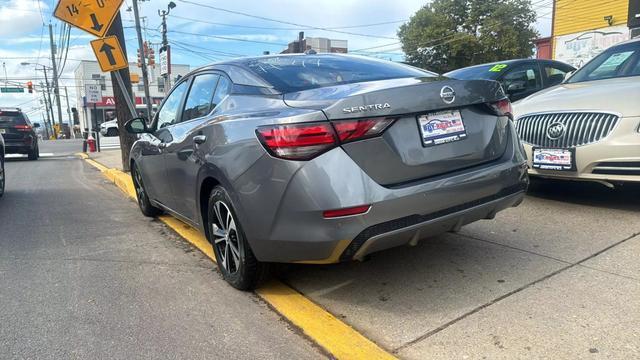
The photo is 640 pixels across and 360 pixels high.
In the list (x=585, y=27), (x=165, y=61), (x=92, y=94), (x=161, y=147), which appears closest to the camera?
(x=161, y=147)

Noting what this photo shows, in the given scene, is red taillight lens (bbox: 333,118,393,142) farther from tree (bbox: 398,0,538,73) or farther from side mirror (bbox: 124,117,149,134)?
tree (bbox: 398,0,538,73)

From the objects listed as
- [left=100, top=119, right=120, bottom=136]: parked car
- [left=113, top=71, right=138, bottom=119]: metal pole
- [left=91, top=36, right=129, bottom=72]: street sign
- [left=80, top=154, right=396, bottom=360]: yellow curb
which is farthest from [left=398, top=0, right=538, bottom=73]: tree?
[left=80, top=154, right=396, bottom=360]: yellow curb

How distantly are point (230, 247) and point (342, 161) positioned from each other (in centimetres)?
120

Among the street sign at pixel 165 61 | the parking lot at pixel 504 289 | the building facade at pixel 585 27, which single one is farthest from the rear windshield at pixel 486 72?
the building facade at pixel 585 27

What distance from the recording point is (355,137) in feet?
9.00

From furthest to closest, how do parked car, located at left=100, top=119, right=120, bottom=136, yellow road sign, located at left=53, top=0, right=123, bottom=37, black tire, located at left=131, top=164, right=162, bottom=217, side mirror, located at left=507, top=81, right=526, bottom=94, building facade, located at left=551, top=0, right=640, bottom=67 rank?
building facade, located at left=551, top=0, right=640, bottom=67
parked car, located at left=100, top=119, right=120, bottom=136
yellow road sign, located at left=53, top=0, right=123, bottom=37
side mirror, located at left=507, top=81, right=526, bottom=94
black tire, located at left=131, top=164, right=162, bottom=217

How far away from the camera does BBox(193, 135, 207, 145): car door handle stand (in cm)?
355

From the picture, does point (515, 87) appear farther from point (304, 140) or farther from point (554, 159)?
point (304, 140)

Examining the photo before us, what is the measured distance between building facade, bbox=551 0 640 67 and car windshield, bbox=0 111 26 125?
22259 mm

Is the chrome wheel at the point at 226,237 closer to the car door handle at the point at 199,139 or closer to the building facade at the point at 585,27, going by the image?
the car door handle at the point at 199,139

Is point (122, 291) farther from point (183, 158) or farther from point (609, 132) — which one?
point (609, 132)

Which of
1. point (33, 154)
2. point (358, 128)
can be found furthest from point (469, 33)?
point (358, 128)

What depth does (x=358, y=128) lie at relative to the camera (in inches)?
108

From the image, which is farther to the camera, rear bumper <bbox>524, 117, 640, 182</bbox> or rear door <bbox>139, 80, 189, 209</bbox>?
rear door <bbox>139, 80, 189, 209</bbox>
